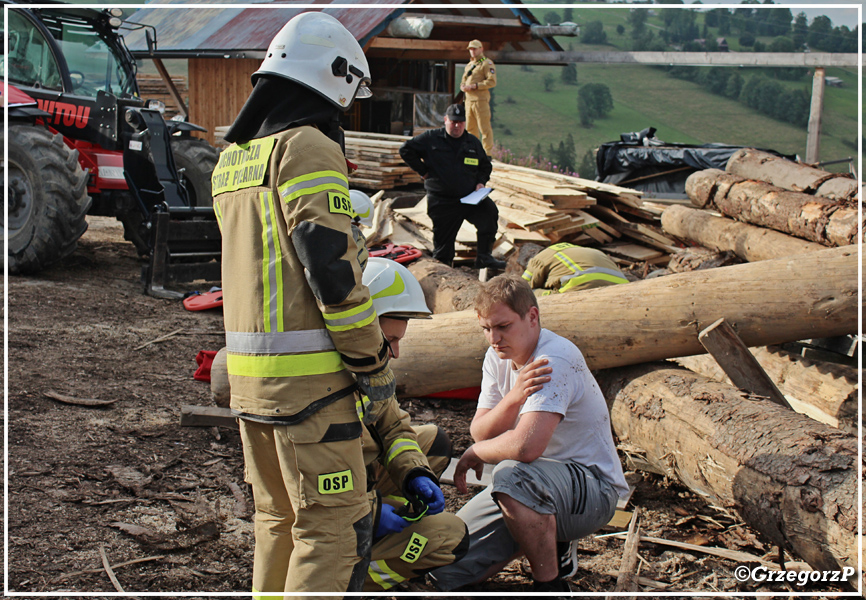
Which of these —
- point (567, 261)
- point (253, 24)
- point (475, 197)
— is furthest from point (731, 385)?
point (253, 24)

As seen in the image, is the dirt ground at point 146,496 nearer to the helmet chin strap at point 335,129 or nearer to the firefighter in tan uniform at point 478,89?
the helmet chin strap at point 335,129

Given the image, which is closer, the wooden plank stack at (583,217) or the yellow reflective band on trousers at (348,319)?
the yellow reflective band on trousers at (348,319)

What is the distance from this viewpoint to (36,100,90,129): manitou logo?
8.77 metres

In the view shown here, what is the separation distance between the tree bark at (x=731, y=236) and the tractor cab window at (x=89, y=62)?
24.7ft

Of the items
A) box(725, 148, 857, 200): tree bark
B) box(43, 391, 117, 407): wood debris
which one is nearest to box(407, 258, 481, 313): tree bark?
box(43, 391, 117, 407): wood debris

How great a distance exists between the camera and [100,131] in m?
8.80

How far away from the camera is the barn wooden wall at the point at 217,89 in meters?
15.9

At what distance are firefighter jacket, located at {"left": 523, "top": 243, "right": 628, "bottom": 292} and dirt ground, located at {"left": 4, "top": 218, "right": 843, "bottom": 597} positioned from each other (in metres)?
1.27

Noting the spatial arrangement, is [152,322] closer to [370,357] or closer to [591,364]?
[591,364]

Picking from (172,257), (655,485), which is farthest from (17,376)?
(655,485)

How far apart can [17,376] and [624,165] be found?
11447 mm

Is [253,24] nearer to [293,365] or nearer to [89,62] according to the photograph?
[89,62]

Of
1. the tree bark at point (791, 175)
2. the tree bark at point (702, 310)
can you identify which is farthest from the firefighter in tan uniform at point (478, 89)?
the tree bark at point (702, 310)

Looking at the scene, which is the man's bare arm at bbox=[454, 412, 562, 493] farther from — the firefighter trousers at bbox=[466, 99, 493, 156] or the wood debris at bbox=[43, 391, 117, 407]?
the firefighter trousers at bbox=[466, 99, 493, 156]
